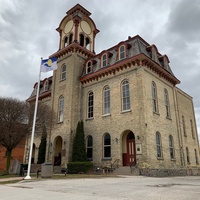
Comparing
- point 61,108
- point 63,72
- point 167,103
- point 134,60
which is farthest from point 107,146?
point 63,72

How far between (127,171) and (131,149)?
2583 millimetres

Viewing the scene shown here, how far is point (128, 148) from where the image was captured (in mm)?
20141

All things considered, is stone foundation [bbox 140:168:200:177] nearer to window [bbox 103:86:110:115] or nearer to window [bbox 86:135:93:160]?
window [bbox 86:135:93:160]

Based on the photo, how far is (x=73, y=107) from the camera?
2412cm

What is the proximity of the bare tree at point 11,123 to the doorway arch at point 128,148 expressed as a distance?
376 inches

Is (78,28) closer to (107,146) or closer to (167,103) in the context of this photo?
(167,103)

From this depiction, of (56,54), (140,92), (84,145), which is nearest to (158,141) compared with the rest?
(140,92)

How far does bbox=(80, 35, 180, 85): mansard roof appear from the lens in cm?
2080

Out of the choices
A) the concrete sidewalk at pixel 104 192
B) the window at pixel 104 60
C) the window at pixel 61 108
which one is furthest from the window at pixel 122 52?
the concrete sidewalk at pixel 104 192

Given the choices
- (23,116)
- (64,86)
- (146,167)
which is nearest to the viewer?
(146,167)

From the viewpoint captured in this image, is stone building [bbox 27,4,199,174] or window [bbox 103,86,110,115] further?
window [bbox 103,86,110,115]

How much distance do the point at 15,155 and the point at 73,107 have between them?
60.8 ft

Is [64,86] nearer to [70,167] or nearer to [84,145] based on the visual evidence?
[84,145]

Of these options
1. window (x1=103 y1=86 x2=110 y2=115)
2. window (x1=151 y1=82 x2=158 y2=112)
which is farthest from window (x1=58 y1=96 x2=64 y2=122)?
window (x1=151 y1=82 x2=158 y2=112)
